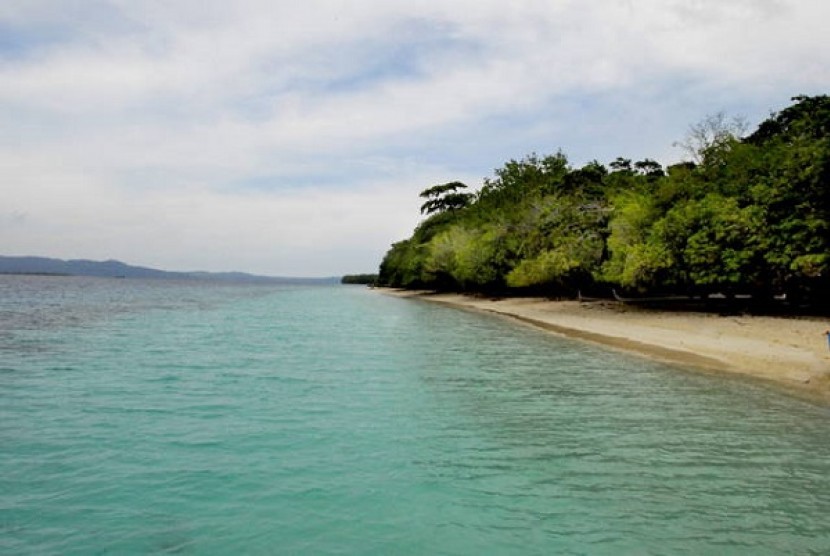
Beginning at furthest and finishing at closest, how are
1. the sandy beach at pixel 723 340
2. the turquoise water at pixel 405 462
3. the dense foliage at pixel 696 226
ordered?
the dense foliage at pixel 696 226
the sandy beach at pixel 723 340
the turquoise water at pixel 405 462

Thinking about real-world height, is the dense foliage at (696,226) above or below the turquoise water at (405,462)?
above

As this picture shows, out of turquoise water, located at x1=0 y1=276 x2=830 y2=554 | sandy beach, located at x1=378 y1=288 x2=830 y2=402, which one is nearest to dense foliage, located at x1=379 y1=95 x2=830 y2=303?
sandy beach, located at x1=378 y1=288 x2=830 y2=402

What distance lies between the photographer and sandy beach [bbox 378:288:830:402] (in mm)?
18141

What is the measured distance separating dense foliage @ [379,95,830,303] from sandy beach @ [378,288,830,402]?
8.69ft

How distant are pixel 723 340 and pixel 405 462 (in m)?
20.1

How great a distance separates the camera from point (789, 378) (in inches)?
685

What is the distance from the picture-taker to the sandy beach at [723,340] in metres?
18.1

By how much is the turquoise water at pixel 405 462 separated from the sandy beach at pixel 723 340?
2111 mm

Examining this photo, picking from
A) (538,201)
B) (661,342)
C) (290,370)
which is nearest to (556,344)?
(661,342)

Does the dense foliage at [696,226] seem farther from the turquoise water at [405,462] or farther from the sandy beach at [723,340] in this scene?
the turquoise water at [405,462]

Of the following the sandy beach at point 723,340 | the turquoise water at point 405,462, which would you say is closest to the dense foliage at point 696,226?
the sandy beach at point 723,340

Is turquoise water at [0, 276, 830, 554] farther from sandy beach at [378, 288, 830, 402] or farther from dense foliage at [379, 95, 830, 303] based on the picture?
dense foliage at [379, 95, 830, 303]

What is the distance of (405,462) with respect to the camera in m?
9.88

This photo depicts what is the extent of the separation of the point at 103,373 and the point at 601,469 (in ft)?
53.6
